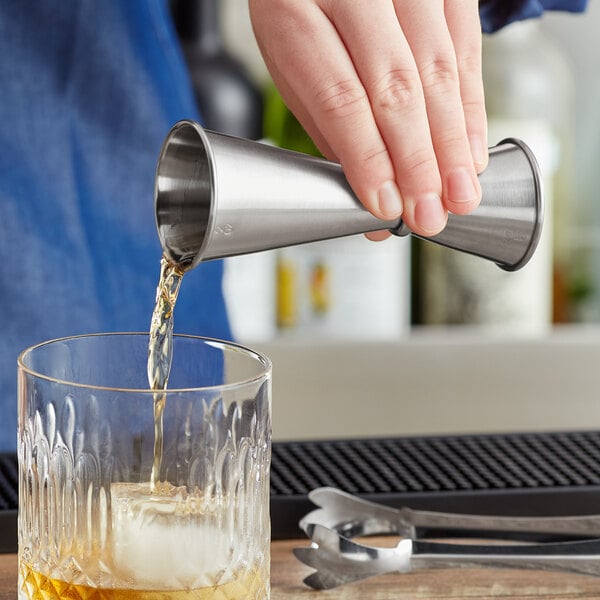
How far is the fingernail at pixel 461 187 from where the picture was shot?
0.52 meters

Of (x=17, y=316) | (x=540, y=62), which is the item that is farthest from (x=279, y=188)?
(x=540, y=62)

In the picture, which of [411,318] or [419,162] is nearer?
[419,162]

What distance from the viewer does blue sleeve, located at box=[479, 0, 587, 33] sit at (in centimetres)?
88

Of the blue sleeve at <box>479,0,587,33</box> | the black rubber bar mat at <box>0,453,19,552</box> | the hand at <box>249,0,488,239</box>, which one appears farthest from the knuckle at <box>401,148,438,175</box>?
the blue sleeve at <box>479,0,587,33</box>

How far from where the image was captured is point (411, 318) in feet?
4.57

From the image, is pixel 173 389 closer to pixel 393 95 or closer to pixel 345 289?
pixel 393 95

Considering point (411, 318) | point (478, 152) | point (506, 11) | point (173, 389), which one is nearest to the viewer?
point (173, 389)

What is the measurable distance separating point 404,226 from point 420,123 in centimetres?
5

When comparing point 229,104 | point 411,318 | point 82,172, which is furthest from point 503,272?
point 82,172

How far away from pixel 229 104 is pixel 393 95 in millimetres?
769

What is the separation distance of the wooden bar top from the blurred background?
27.3 inches

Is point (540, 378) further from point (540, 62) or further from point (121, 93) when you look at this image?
point (121, 93)

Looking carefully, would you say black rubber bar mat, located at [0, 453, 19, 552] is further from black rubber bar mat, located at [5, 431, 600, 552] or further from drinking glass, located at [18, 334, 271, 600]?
drinking glass, located at [18, 334, 271, 600]

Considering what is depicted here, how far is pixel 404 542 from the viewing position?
579 mm
